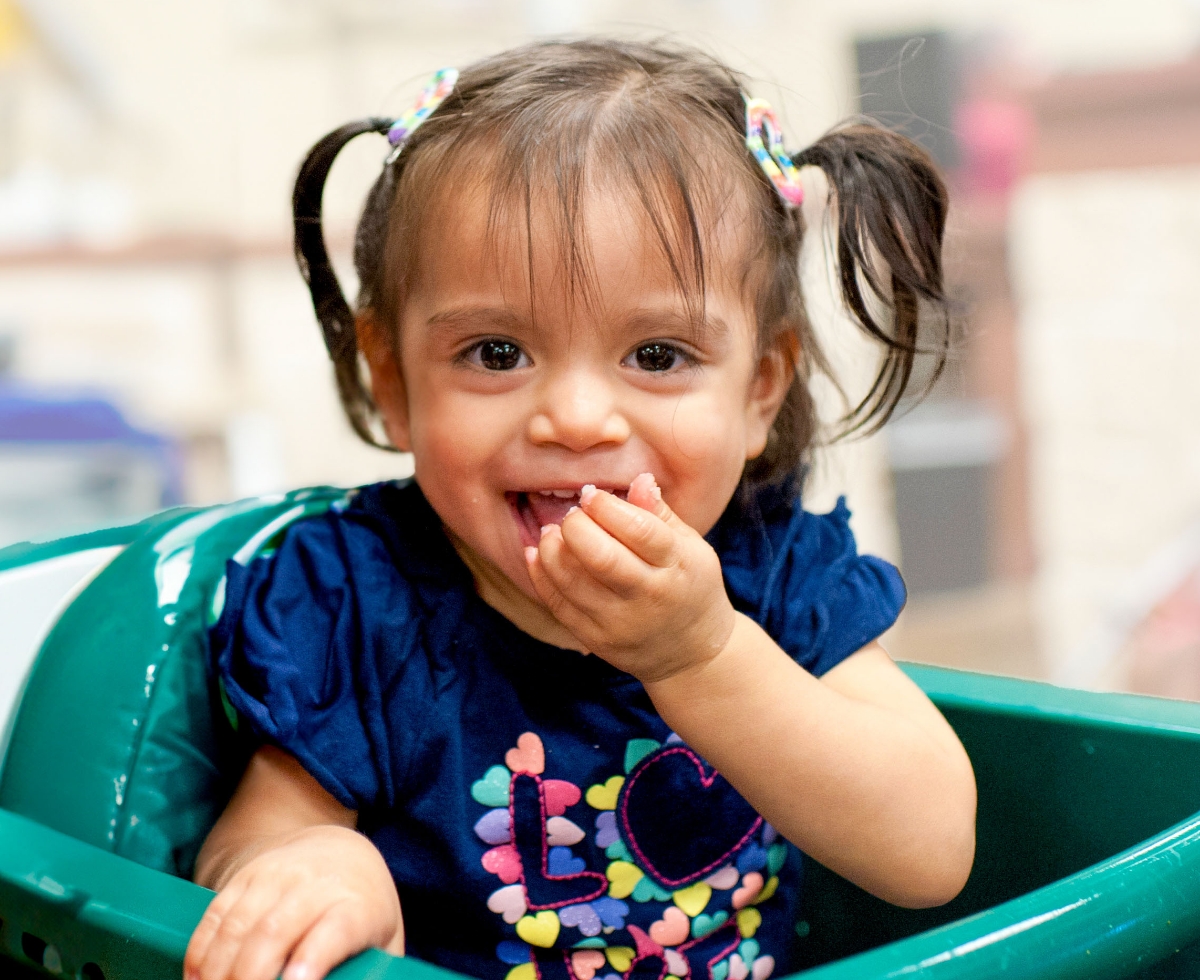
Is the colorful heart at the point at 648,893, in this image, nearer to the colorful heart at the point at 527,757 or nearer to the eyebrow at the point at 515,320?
the colorful heart at the point at 527,757

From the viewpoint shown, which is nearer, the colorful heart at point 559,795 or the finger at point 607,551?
the finger at point 607,551

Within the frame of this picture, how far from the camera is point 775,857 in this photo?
63cm

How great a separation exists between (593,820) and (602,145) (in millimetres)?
302

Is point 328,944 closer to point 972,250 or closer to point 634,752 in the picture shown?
point 634,752

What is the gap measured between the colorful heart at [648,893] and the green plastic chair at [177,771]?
102 millimetres

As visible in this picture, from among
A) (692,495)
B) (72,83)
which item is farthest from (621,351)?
(72,83)

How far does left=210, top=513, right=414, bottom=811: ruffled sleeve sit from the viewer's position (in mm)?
546

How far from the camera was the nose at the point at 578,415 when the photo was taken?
51 cm

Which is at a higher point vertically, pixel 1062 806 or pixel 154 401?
pixel 1062 806

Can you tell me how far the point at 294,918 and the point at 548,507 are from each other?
0.20m

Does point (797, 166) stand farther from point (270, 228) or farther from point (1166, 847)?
point (270, 228)

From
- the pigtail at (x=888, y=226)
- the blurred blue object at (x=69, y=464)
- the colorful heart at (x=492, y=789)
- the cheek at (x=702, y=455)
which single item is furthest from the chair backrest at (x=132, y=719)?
the blurred blue object at (x=69, y=464)

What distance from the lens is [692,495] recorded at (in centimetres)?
56

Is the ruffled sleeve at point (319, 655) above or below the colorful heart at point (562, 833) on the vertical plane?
above
